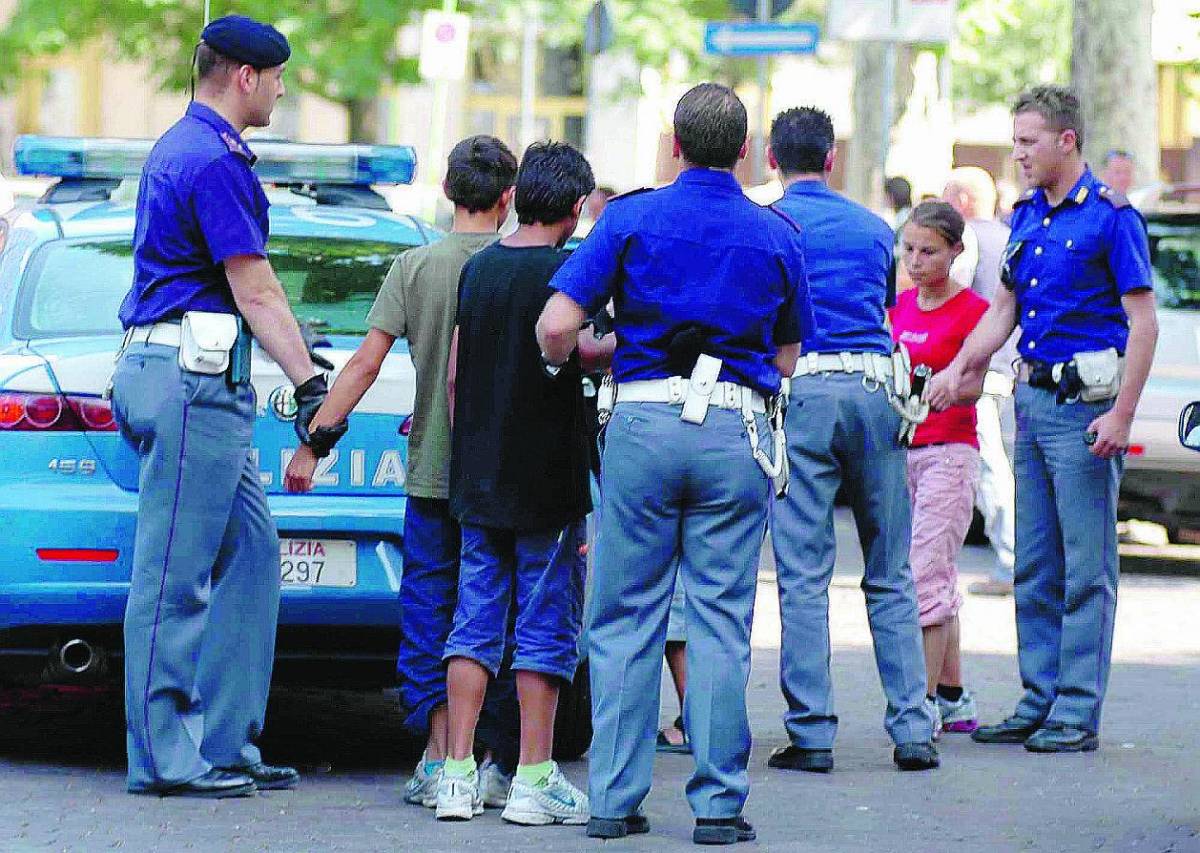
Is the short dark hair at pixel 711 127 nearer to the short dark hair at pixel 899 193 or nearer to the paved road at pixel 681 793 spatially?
the paved road at pixel 681 793

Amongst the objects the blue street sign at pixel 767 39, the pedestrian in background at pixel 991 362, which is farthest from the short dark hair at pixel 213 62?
the blue street sign at pixel 767 39

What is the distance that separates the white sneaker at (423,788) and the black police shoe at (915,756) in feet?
4.88

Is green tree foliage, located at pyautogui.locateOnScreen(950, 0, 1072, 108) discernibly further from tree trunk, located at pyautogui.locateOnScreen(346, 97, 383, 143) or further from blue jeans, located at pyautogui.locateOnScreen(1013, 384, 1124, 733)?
blue jeans, located at pyautogui.locateOnScreen(1013, 384, 1124, 733)

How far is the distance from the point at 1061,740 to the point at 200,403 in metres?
2.89

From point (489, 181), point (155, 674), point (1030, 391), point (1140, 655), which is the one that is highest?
point (489, 181)

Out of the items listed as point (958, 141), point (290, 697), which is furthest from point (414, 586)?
point (958, 141)

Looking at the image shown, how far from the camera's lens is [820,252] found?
7312mm

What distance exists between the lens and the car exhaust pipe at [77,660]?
6.80m

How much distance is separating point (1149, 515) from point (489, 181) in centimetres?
673

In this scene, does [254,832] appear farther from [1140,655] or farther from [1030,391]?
[1140,655]

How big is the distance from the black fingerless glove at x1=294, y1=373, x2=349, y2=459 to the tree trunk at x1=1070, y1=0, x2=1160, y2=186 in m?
→ 13.8

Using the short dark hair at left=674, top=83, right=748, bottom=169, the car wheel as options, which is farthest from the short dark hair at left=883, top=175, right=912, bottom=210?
the short dark hair at left=674, top=83, right=748, bottom=169

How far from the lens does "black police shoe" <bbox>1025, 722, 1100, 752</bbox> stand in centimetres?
774

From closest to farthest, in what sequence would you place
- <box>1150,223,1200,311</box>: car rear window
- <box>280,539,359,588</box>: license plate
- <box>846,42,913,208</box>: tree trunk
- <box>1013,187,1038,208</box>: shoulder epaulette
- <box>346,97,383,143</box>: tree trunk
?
<box>280,539,359,588</box>: license plate < <box>1013,187,1038,208</box>: shoulder epaulette < <box>1150,223,1200,311</box>: car rear window < <box>846,42,913,208</box>: tree trunk < <box>346,97,383,143</box>: tree trunk
